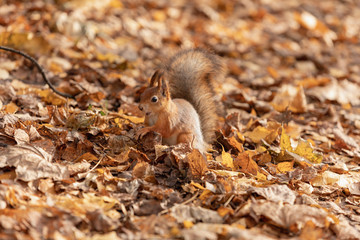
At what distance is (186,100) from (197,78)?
0.69 ft

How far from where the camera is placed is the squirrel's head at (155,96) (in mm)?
2533

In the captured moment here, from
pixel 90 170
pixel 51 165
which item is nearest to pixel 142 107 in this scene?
pixel 90 170

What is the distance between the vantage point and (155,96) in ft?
8.32

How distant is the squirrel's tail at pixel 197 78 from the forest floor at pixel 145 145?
22 cm

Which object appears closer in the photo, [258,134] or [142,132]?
[142,132]

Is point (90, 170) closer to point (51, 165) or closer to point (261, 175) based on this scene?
point (51, 165)

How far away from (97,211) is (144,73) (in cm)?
282

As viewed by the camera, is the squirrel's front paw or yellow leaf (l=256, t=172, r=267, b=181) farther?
the squirrel's front paw

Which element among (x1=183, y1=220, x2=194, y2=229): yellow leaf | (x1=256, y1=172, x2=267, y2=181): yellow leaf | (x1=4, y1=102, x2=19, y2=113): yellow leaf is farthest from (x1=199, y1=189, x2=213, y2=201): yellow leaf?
(x1=4, y1=102, x2=19, y2=113): yellow leaf

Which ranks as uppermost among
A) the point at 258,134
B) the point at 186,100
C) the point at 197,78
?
the point at 197,78

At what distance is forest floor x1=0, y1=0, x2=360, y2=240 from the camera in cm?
189

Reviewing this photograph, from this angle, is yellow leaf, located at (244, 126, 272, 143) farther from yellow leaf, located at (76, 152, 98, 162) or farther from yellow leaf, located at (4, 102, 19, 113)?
yellow leaf, located at (4, 102, 19, 113)

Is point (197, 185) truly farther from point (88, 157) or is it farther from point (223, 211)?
point (88, 157)

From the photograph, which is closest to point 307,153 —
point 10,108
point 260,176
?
point 260,176
